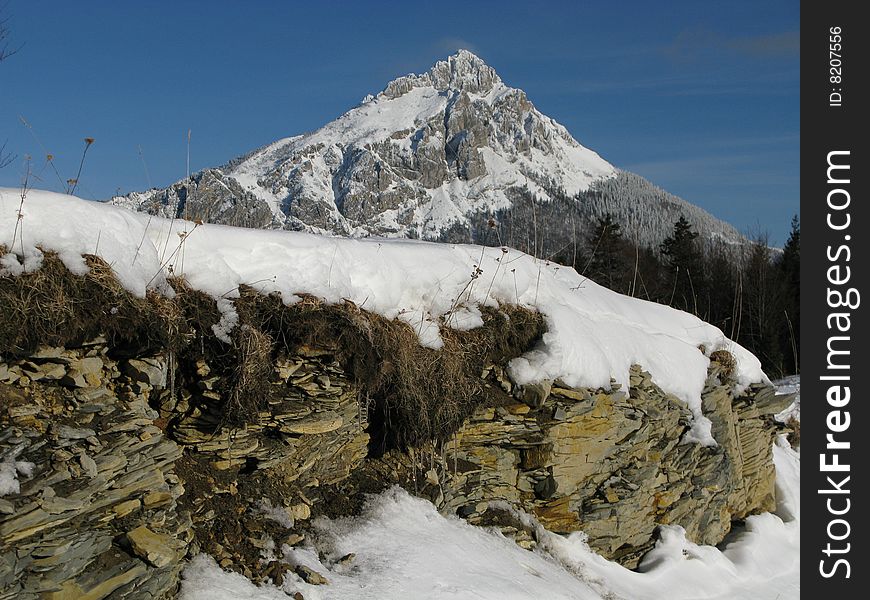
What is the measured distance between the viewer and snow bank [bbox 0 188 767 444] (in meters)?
4.80

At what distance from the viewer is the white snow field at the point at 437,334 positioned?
4816 millimetres

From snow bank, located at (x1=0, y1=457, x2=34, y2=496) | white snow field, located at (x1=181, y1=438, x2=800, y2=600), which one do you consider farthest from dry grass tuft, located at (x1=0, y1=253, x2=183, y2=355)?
white snow field, located at (x1=181, y1=438, x2=800, y2=600)

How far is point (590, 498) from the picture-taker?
789 cm

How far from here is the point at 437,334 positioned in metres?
6.80

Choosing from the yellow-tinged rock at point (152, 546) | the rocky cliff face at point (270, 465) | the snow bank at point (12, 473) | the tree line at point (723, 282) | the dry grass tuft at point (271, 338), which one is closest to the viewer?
the snow bank at point (12, 473)

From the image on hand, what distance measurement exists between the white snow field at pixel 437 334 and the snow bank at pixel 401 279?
15mm

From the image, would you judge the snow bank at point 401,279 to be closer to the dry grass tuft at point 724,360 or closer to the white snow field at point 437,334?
the white snow field at point 437,334

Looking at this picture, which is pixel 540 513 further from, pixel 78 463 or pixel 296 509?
pixel 78 463

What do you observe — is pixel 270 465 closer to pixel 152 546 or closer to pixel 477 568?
pixel 152 546

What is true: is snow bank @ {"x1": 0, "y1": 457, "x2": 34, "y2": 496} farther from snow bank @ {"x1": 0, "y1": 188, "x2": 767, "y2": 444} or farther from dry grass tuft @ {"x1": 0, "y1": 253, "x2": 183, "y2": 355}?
snow bank @ {"x1": 0, "y1": 188, "x2": 767, "y2": 444}

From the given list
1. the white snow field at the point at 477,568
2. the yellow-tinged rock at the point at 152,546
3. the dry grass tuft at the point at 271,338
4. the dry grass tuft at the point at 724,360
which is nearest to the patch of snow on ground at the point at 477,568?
the white snow field at the point at 477,568

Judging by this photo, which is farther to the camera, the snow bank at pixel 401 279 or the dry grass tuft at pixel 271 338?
the snow bank at pixel 401 279

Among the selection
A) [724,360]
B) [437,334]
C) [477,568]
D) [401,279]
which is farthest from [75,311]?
[724,360]

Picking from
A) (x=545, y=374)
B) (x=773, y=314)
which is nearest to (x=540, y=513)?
(x=545, y=374)
